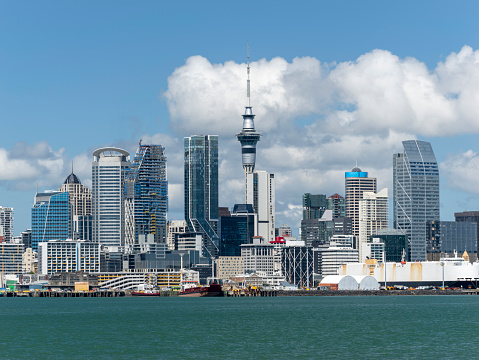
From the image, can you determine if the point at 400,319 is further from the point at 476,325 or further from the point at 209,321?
the point at 209,321

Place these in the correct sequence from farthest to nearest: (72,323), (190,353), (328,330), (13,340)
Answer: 1. (72,323)
2. (328,330)
3. (13,340)
4. (190,353)

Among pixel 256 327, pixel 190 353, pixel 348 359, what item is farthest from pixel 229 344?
pixel 256 327

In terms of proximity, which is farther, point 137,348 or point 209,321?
point 209,321

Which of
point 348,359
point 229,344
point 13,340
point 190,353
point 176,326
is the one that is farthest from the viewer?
point 176,326

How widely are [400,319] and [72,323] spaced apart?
53619 mm

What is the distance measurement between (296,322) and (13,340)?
47.4 m

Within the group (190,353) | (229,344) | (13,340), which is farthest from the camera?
(13,340)

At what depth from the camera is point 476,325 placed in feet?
472

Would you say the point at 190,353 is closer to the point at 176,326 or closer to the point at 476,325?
the point at 176,326

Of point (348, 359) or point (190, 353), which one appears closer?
point (348, 359)

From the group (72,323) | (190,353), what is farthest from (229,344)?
(72,323)

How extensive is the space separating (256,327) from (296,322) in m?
13.6

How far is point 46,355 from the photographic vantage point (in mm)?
102000

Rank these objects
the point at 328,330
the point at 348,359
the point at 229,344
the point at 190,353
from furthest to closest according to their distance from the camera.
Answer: the point at 328,330 → the point at 229,344 → the point at 190,353 → the point at 348,359
